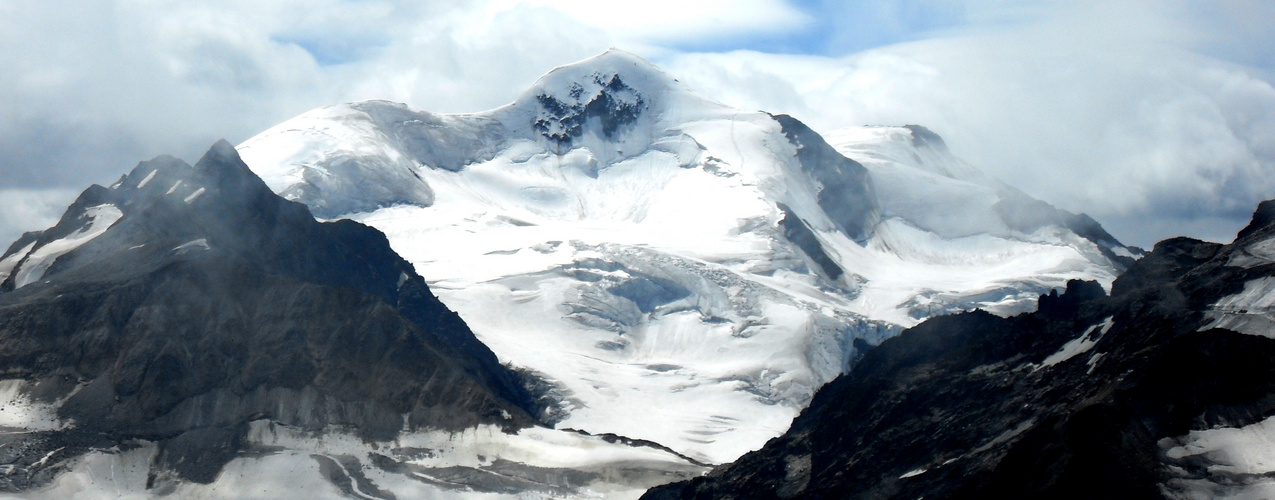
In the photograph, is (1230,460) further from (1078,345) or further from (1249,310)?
(1078,345)

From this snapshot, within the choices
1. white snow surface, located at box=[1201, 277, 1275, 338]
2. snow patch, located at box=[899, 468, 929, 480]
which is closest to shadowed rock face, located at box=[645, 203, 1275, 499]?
snow patch, located at box=[899, 468, 929, 480]

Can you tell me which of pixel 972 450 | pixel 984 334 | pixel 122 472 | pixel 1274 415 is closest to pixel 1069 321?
pixel 984 334

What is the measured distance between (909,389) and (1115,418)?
29.4 metres

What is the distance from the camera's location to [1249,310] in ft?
449

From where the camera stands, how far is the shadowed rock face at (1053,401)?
12162 centimetres

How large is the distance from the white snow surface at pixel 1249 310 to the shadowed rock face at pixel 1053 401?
75cm

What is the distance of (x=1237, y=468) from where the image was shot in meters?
117

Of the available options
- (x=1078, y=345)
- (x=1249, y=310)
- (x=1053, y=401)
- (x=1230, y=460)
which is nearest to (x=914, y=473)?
(x=1053, y=401)

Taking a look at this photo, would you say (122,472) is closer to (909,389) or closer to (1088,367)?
(909,389)

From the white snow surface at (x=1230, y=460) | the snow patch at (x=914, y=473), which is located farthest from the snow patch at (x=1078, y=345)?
the white snow surface at (x=1230, y=460)

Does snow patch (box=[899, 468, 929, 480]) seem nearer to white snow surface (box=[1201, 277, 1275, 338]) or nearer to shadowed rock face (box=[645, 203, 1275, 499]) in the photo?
shadowed rock face (box=[645, 203, 1275, 499])

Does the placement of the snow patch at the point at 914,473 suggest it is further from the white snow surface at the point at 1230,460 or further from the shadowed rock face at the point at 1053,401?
the white snow surface at the point at 1230,460

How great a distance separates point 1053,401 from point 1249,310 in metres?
16.9

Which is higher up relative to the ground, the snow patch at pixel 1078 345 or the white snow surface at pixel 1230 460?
the snow patch at pixel 1078 345
